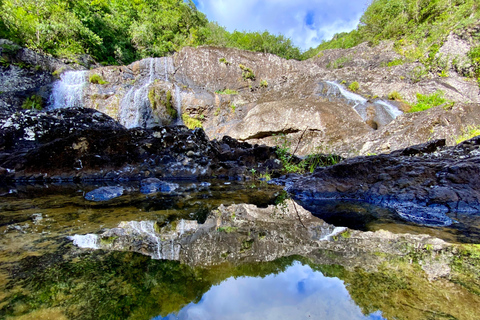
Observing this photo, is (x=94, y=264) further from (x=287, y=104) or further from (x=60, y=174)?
(x=287, y=104)

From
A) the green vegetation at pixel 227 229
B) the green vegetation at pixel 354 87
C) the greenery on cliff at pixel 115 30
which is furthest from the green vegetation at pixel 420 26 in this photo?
the green vegetation at pixel 227 229

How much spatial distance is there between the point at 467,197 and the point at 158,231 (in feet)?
10.5

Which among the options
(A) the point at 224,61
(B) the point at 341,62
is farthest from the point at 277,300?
(B) the point at 341,62

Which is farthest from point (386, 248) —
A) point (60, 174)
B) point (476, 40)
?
point (476, 40)

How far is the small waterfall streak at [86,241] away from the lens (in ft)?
4.66

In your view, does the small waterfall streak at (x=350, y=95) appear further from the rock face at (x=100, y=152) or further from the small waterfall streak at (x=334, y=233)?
the small waterfall streak at (x=334, y=233)

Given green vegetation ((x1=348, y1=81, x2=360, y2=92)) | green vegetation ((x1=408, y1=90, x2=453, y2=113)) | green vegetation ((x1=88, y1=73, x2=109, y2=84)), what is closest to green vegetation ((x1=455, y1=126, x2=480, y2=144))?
green vegetation ((x1=408, y1=90, x2=453, y2=113))

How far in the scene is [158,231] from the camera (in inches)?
69.5

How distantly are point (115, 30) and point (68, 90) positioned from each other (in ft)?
45.9

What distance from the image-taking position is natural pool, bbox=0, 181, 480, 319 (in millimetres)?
820

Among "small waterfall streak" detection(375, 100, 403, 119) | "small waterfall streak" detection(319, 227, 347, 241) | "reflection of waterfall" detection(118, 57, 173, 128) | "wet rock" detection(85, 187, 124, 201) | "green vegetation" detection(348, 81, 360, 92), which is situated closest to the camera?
"small waterfall streak" detection(319, 227, 347, 241)

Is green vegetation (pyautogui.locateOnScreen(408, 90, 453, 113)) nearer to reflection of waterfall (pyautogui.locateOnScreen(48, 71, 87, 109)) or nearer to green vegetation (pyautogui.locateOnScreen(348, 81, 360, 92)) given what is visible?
green vegetation (pyautogui.locateOnScreen(348, 81, 360, 92))

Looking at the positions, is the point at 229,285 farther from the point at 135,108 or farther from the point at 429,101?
the point at 135,108

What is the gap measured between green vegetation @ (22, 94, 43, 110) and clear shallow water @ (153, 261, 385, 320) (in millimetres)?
16484
